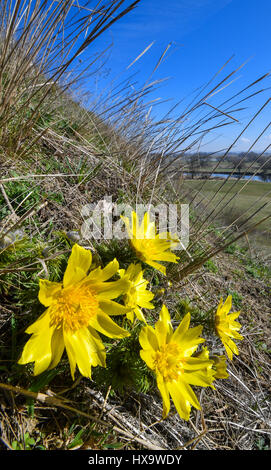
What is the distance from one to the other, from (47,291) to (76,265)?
0.10 meters

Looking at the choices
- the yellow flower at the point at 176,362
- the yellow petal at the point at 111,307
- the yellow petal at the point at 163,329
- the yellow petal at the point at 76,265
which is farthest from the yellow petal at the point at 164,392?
the yellow petal at the point at 76,265

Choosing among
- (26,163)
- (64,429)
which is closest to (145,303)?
(64,429)

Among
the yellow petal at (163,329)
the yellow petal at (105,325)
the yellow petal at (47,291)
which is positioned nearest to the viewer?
the yellow petal at (47,291)

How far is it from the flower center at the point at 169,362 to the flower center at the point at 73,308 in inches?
10.8

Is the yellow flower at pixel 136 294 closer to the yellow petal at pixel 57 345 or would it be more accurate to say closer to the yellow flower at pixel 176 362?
the yellow flower at pixel 176 362

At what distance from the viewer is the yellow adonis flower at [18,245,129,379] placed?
650mm

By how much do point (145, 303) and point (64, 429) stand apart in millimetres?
465

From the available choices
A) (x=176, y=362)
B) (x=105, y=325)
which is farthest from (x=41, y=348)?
(x=176, y=362)

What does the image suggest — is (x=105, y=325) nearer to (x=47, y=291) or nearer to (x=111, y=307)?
(x=111, y=307)

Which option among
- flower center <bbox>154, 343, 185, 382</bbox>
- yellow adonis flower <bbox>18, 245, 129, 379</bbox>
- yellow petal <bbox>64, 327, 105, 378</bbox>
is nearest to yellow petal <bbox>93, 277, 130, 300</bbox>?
yellow adonis flower <bbox>18, 245, 129, 379</bbox>

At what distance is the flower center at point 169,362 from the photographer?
823mm

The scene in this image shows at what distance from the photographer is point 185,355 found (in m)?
0.89

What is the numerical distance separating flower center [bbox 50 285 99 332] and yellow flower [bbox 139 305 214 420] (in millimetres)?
181
